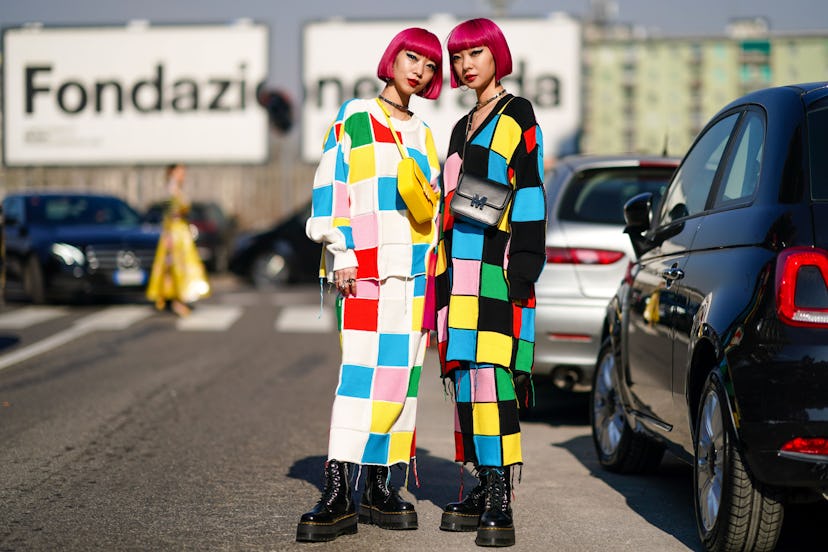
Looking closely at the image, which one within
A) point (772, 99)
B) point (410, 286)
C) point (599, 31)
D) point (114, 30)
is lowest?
point (410, 286)

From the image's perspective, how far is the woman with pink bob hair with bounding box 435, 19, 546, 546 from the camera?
16.5 feet

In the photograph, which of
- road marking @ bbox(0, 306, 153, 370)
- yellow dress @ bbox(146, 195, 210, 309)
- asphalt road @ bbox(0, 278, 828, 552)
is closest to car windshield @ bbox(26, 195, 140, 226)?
road marking @ bbox(0, 306, 153, 370)

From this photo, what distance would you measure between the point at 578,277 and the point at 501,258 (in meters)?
3.15

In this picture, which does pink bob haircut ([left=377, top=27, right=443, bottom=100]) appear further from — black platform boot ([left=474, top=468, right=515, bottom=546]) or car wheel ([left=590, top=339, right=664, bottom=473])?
car wheel ([left=590, top=339, right=664, bottom=473])

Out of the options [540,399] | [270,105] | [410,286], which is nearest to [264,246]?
[270,105]

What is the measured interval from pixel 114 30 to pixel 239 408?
25510 mm

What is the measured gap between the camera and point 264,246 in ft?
80.0

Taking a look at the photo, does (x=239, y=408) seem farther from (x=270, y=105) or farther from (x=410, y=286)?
(x=270, y=105)

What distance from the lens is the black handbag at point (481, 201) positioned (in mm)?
4965

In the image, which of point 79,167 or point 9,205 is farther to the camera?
point 79,167

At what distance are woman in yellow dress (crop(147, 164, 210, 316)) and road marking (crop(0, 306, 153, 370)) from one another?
0.38 m

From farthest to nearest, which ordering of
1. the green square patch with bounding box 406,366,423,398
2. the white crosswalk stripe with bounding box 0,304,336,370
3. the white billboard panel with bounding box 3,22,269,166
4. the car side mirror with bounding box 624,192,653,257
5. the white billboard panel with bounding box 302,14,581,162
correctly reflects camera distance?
the white billboard panel with bounding box 3,22,269,166, the white billboard panel with bounding box 302,14,581,162, the white crosswalk stripe with bounding box 0,304,336,370, the car side mirror with bounding box 624,192,653,257, the green square patch with bounding box 406,366,423,398

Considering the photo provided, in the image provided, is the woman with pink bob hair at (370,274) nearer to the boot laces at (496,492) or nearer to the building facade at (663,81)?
the boot laces at (496,492)

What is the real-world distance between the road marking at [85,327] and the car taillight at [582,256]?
5.20 meters
